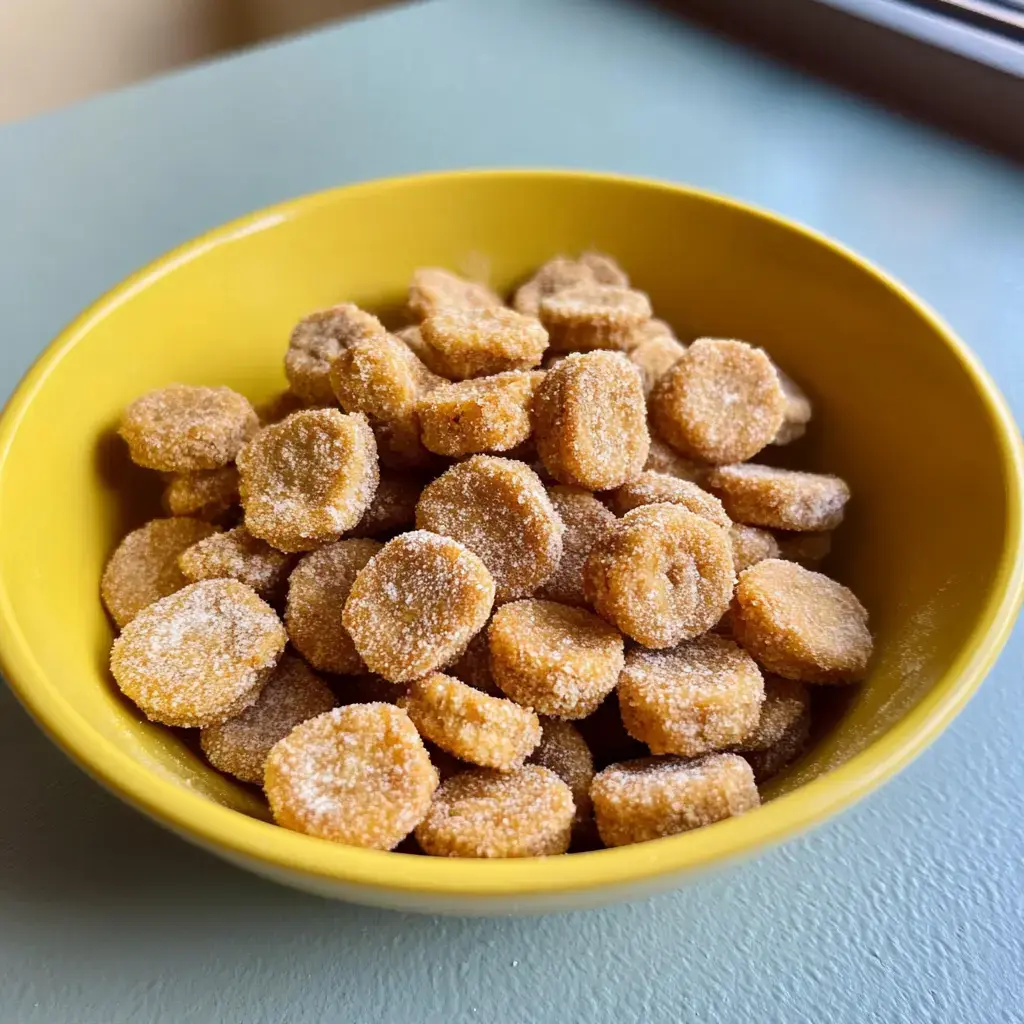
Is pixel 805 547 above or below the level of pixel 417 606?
above

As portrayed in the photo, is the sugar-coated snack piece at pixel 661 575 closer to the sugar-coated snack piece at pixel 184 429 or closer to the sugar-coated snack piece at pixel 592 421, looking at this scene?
the sugar-coated snack piece at pixel 592 421

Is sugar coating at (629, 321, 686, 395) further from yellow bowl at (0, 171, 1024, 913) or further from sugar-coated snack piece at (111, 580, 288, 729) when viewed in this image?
sugar-coated snack piece at (111, 580, 288, 729)

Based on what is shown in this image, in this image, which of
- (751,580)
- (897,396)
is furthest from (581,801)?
(897,396)

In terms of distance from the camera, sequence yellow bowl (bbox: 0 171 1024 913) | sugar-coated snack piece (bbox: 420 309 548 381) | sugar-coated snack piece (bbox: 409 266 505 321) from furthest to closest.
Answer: sugar-coated snack piece (bbox: 409 266 505 321) → sugar-coated snack piece (bbox: 420 309 548 381) → yellow bowl (bbox: 0 171 1024 913)

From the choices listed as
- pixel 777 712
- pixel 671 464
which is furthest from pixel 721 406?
pixel 777 712

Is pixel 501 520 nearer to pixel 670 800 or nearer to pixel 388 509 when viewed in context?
pixel 388 509

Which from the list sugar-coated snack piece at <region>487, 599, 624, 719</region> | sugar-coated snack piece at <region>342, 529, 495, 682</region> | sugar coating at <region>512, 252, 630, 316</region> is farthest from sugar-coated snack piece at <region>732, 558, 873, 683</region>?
sugar coating at <region>512, 252, 630, 316</region>
